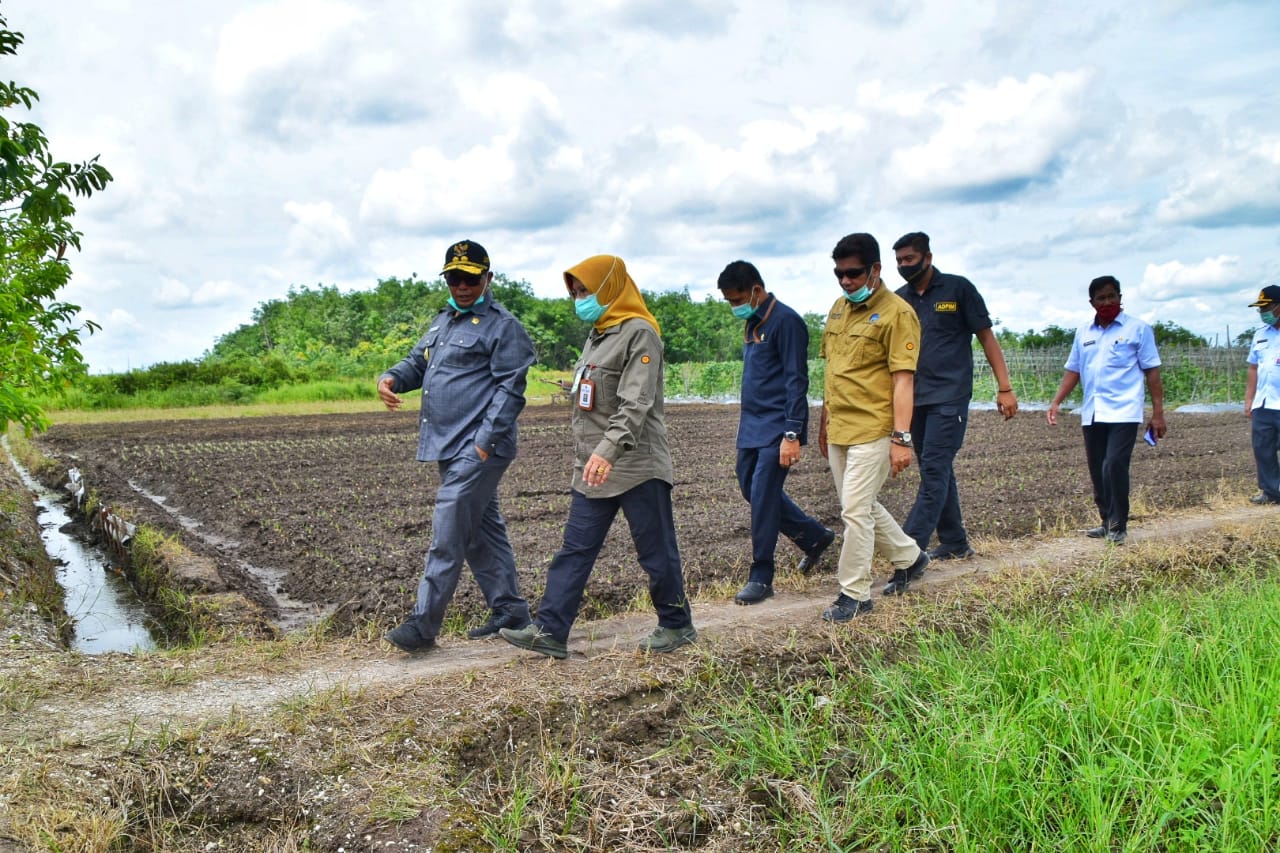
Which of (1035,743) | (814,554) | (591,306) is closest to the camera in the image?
(1035,743)

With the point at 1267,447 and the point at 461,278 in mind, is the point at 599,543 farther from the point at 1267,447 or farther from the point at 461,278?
the point at 1267,447

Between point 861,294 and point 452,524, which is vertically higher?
point 861,294

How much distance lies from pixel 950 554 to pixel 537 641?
3.19m

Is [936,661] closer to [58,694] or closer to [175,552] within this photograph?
[58,694]

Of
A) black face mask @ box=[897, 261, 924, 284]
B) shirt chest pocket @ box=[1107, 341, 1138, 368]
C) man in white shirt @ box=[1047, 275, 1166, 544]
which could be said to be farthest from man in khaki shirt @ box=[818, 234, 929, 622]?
shirt chest pocket @ box=[1107, 341, 1138, 368]

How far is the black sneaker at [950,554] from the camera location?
235 inches

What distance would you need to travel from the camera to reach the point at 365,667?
405 centimetres

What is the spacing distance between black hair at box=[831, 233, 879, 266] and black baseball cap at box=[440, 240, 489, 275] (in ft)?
5.48

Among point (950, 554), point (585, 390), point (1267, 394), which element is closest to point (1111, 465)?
point (950, 554)

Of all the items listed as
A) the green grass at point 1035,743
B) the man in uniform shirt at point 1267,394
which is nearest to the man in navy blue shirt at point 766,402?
the green grass at point 1035,743

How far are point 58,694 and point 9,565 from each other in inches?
150

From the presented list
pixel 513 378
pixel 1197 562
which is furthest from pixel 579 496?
pixel 1197 562

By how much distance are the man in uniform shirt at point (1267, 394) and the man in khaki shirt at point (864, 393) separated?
494cm

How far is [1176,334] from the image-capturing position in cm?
3169
